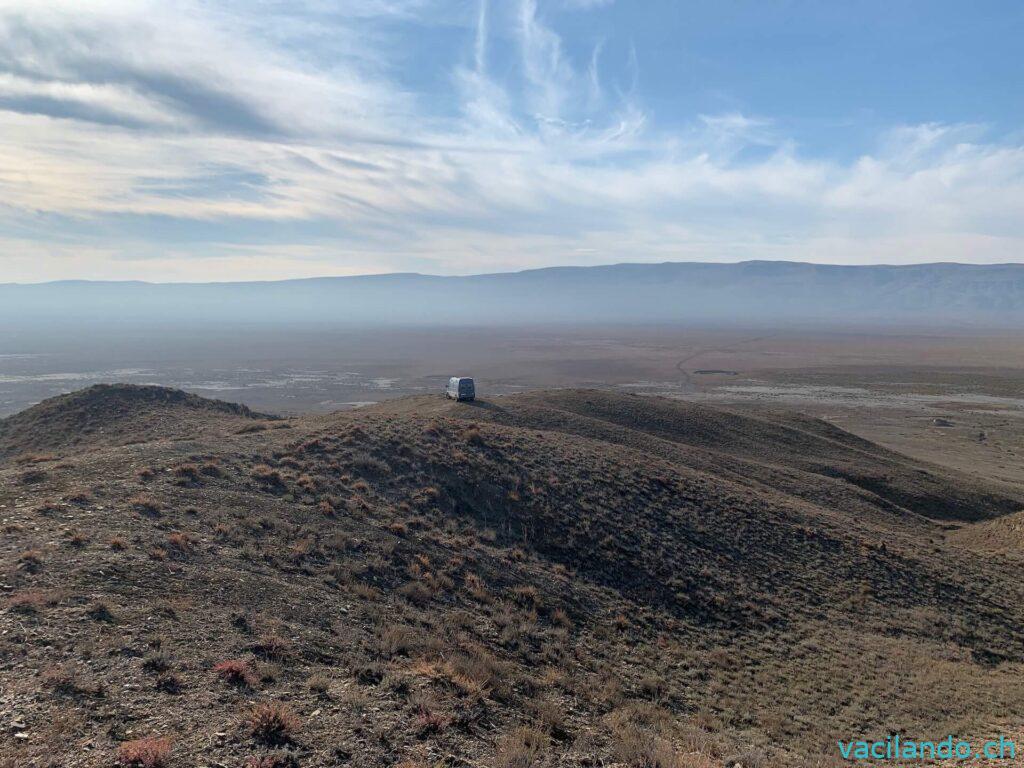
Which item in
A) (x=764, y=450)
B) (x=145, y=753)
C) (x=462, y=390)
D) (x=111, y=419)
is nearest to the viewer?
(x=145, y=753)

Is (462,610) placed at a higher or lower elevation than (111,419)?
lower

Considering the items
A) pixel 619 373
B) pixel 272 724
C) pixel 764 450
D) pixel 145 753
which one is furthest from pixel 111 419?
pixel 619 373

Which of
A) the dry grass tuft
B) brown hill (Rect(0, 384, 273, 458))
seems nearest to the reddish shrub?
the dry grass tuft

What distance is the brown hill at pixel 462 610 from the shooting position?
775 centimetres

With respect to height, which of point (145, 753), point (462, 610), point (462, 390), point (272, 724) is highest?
point (462, 390)

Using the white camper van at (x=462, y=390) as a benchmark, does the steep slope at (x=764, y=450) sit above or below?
below

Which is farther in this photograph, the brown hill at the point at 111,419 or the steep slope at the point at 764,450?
the steep slope at the point at 764,450

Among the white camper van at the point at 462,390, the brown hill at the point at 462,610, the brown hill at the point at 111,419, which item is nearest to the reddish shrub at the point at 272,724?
the brown hill at the point at 462,610

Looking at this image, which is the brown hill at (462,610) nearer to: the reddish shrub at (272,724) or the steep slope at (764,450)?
the reddish shrub at (272,724)

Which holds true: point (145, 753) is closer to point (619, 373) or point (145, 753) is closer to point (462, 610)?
point (462, 610)

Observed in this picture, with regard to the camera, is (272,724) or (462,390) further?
(462,390)

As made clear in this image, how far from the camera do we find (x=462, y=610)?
42.3 ft

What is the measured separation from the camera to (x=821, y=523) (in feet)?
74.9

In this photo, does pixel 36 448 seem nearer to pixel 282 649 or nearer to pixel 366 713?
pixel 282 649
